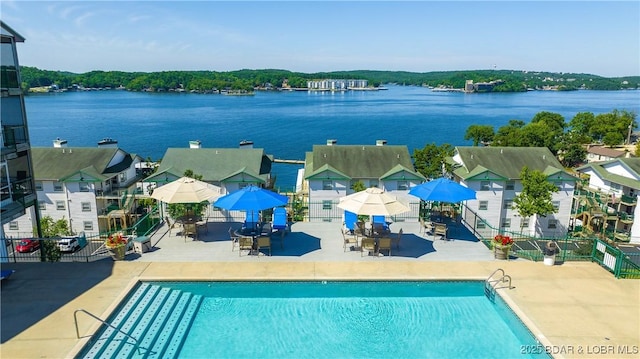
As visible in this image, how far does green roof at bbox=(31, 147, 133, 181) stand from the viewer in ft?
115

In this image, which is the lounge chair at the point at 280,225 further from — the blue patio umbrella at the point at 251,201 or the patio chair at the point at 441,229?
the patio chair at the point at 441,229

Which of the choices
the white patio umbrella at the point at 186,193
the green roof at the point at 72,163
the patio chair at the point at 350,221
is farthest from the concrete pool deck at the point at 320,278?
the green roof at the point at 72,163

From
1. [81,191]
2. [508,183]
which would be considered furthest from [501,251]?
[81,191]

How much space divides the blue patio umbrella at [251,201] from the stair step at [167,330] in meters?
3.89

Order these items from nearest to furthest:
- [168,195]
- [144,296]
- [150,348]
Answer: [150,348], [144,296], [168,195]

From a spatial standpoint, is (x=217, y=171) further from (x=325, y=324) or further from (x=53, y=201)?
(x=325, y=324)

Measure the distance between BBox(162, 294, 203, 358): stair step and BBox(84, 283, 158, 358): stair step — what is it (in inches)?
62.7

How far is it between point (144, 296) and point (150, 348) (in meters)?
2.79

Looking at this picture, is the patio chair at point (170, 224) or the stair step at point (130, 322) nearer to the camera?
the stair step at point (130, 322)

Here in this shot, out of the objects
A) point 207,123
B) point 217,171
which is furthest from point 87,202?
point 207,123

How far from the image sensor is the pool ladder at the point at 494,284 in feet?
48.9

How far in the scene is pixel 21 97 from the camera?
1753cm

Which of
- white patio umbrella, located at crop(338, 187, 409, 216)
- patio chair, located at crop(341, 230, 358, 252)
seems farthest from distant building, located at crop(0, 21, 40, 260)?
patio chair, located at crop(341, 230, 358, 252)

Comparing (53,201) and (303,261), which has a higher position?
(303,261)
